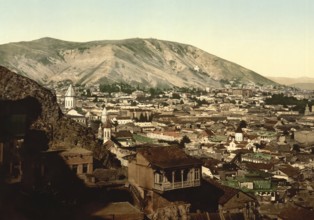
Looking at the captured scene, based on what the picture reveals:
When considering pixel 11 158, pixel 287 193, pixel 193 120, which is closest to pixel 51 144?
pixel 11 158

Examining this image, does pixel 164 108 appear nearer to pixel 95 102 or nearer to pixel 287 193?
pixel 95 102

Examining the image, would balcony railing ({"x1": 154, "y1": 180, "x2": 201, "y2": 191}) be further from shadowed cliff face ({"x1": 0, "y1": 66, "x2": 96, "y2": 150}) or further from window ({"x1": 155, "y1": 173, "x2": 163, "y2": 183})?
shadowed cliff face ({"x1": 0, "y1": 66, "x2": 96, "y2": 150})

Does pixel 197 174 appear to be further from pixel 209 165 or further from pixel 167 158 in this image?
pixel 209 165

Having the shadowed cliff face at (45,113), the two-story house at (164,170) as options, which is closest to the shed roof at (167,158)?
the two-story house at (164,170)

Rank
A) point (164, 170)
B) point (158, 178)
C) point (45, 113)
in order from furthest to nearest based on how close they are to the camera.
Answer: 1. point (45, 113)
2. point (158, 178)
3. point (164, 170)

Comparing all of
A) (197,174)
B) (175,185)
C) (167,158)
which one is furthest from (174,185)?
(197,174)
